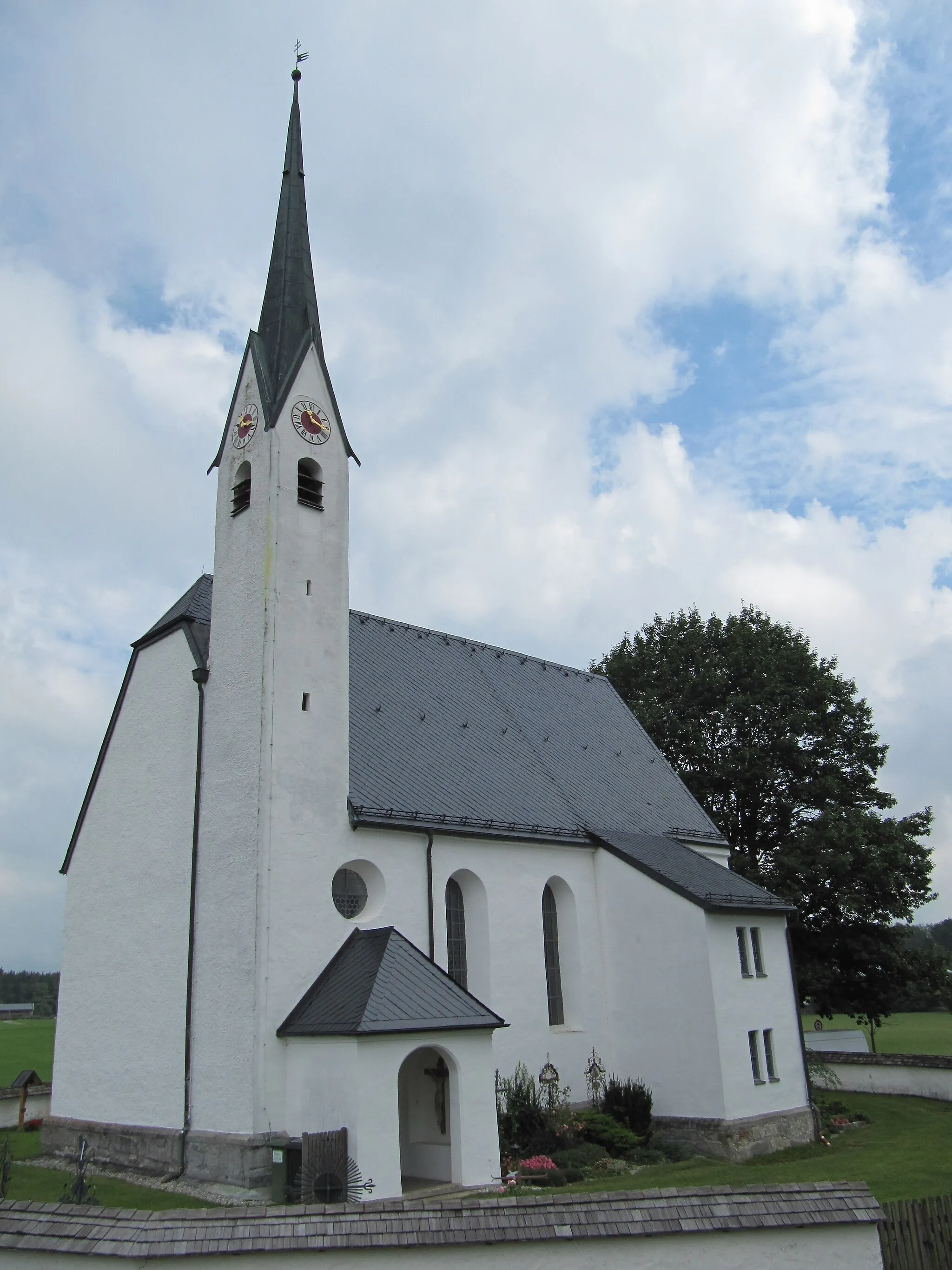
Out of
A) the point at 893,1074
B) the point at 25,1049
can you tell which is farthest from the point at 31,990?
the point at 893,1074

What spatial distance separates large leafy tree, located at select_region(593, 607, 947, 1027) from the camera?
1305 inches

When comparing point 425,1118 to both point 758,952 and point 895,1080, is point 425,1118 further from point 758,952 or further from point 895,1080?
point 895,1080

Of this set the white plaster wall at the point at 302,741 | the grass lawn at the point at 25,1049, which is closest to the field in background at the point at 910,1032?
the white plaster wall at the point at 302,741

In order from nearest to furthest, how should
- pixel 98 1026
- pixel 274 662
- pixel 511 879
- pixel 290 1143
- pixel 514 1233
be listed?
pixel 514 1233, pixel 290 1143, pixel 274 662, pixel 98 1026, pixel 511 879

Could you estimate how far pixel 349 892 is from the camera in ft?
61.0

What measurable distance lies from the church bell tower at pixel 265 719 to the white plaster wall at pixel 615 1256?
8286mm

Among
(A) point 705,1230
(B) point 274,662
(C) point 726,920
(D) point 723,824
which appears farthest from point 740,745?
(A) point 705,1230

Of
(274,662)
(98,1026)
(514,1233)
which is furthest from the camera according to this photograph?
(98,1026)

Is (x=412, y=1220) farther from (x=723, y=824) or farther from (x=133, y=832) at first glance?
(x=723, y=824)

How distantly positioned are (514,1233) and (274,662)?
1129 centimetres

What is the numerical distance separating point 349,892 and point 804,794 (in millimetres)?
21206

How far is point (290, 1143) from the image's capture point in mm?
15164

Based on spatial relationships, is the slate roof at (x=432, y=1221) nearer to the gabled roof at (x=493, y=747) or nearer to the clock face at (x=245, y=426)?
the gabled roof at (x=493, y=747)

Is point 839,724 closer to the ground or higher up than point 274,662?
higher up
